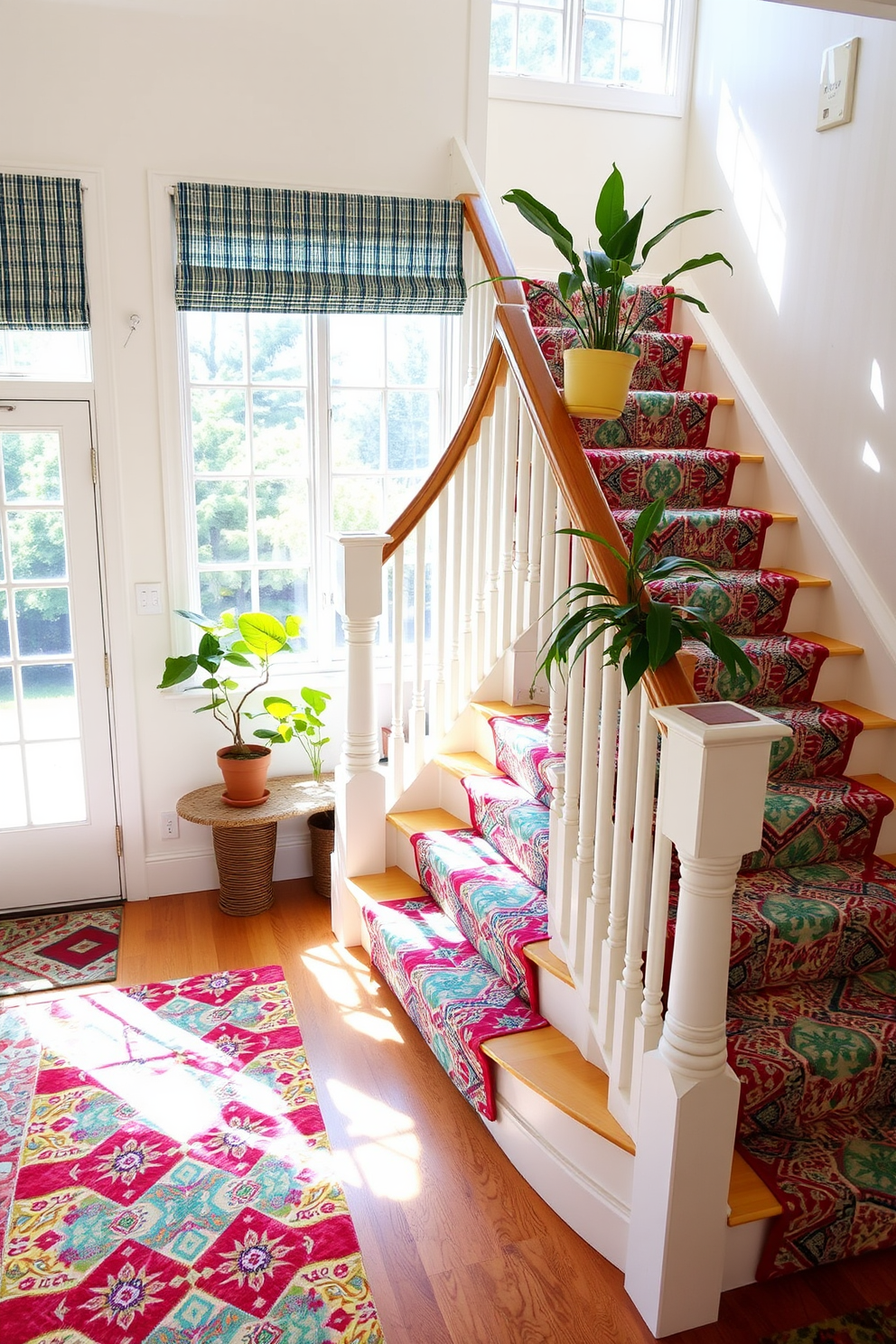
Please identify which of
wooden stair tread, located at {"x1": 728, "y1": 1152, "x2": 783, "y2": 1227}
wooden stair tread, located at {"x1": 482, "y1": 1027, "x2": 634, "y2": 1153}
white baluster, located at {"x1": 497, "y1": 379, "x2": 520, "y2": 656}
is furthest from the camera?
white baluster, located at {"x1": 497, "y1": 379, "x2": 520, "y2": 656}

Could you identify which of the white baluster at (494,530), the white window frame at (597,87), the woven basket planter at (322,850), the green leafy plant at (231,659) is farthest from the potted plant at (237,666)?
the white window frame at (597,87)

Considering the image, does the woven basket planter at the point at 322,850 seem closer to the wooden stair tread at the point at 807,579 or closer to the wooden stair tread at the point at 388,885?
the wooden stair tread at the point at 388,885

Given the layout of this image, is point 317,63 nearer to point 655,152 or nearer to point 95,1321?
point 655,152

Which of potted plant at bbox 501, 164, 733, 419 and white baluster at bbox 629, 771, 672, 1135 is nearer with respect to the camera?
white baluster at bbox 629, 771, 672, 1135

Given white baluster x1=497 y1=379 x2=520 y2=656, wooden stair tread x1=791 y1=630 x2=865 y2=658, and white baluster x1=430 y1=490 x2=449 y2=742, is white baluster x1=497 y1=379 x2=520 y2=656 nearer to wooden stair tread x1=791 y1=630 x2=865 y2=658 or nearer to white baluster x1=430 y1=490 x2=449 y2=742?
white baluster x1=430 y1=490 x2=449 y2=742

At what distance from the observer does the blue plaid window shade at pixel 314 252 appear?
348 cm

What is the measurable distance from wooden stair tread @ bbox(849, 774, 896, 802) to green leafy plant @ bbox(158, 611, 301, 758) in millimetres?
1940

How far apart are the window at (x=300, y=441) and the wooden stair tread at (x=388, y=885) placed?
965 mm

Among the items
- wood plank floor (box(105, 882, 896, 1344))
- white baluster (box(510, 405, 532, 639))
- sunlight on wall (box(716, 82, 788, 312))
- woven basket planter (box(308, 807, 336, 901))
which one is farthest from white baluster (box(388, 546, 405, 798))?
sunlight on wall (box(716, 82, 788, 312))

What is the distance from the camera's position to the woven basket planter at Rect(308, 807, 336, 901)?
12.5 ft

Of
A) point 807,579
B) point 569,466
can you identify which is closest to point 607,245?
point 569,466

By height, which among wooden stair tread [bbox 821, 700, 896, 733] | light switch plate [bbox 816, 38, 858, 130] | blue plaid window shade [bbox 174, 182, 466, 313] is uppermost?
light switch plate [bbox 816, 38, 858, 130]

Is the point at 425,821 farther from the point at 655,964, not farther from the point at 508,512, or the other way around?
the point at 655,964

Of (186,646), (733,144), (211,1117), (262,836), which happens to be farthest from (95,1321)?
(733,144)
